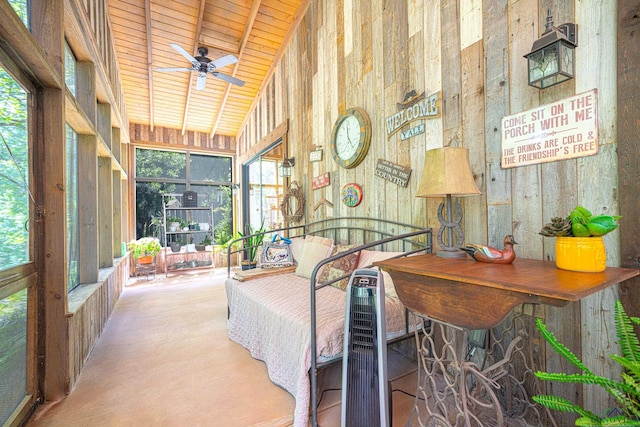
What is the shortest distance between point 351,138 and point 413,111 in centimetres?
82

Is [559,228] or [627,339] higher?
[559,228]

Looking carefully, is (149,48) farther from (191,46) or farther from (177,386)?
(177,386)

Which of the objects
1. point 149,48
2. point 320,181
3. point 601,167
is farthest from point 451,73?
point 149,48

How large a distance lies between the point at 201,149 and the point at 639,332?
7249 millimetres

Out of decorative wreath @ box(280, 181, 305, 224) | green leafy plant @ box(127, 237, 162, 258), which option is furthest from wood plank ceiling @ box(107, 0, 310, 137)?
green leafy plant @ box(127, 237, 162, 258)

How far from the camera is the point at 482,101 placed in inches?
72.7

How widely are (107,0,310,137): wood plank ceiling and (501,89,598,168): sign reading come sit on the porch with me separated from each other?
11.6ft

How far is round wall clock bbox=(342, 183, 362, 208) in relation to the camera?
294 cm

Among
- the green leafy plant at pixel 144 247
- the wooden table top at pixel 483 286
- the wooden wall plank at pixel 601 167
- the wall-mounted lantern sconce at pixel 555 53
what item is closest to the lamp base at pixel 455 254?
the wooden table top at pixel 483 286

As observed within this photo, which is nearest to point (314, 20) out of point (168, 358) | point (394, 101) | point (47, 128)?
point (394, 101)

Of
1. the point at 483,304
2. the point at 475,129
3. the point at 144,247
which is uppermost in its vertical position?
the point at 475,129

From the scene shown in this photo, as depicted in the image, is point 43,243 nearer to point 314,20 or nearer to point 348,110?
point 348,110

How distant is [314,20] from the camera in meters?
3.77

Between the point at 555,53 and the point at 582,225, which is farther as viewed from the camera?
the point at 555,53
